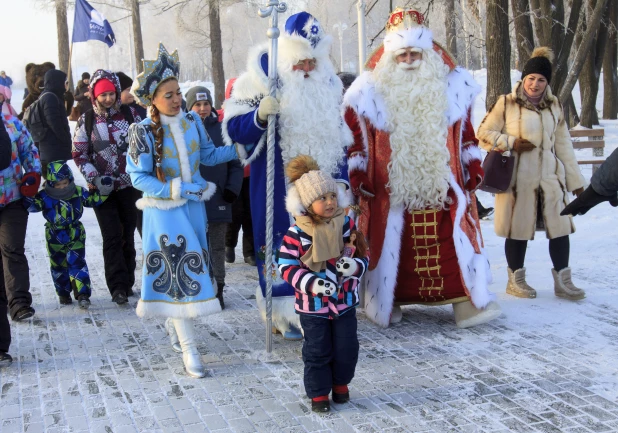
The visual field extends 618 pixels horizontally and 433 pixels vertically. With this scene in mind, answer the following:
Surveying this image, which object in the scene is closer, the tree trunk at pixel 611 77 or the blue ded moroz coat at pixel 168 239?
the blue ded moroz coat at pixel 168 239

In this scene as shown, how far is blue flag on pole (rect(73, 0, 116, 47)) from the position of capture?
16281 millimetres

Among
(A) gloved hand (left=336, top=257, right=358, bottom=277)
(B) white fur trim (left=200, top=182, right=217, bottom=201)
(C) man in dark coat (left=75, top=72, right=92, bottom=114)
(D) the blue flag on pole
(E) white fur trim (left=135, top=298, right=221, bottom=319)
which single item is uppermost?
(D) the blue flag on pole

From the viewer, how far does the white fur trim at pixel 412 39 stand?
5277mm

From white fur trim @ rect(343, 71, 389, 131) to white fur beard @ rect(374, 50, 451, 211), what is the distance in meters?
0.05

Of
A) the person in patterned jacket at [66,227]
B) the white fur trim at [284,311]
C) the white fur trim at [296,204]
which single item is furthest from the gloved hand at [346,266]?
the person in patterned jacket at [66,227]

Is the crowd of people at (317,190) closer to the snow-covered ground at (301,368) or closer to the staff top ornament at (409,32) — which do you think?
the staff top ornament at (409,32)

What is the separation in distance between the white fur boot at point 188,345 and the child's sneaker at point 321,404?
934 mm

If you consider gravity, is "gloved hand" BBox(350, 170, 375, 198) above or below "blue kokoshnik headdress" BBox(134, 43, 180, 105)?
below

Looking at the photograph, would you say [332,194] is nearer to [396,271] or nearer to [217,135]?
[396,271]

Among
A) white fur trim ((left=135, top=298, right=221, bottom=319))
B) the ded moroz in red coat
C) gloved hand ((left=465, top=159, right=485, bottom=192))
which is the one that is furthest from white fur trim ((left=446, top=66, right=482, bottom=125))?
white fur trim ((left=135, top=298, right=221, bottom=319))

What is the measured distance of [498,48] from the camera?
10.9m

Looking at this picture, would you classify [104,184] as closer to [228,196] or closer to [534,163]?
[228,196]

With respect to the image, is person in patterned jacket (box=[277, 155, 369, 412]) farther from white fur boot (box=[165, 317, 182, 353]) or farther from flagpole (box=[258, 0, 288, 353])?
white fur boot (box=[165, 317, 182, 353])

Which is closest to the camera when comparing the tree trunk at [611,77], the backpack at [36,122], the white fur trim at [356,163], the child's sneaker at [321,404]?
the child's sneaker at [321,404]
